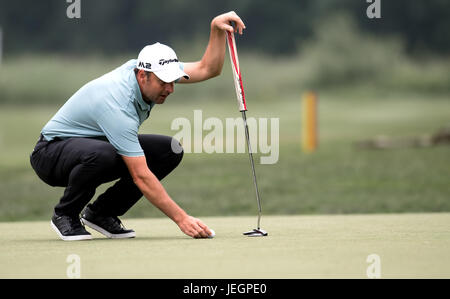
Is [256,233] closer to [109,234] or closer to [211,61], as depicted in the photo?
[109,234]

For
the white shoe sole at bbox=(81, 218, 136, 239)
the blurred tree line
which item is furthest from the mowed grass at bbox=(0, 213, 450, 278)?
the blurred tree line

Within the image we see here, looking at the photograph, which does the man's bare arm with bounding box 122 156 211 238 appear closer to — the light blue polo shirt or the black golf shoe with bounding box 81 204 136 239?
the light blue polo shirt

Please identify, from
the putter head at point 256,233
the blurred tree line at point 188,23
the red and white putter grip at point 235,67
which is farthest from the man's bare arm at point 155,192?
the blurred tree line at point 188,23

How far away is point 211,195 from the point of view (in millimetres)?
11633

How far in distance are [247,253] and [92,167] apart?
46.9 inches

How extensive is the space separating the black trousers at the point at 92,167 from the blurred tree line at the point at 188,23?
32.3m

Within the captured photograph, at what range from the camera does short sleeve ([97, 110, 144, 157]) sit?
478 centimetres

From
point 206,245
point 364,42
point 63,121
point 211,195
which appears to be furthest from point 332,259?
point 364,42

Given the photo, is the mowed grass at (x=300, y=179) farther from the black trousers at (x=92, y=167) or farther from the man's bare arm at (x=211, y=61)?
the black trousers at (x=92, y=167)

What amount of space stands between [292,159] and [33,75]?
1781 cm

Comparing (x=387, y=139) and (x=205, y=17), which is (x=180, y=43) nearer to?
(x=205, y=17)

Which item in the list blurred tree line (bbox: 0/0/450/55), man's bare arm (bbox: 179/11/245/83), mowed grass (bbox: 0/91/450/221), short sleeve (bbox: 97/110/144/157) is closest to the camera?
short sleeve (bbox: 97/110/144/157)

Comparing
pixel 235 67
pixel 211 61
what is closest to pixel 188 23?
pixel 211 61

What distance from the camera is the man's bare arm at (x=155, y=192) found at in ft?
15.8
